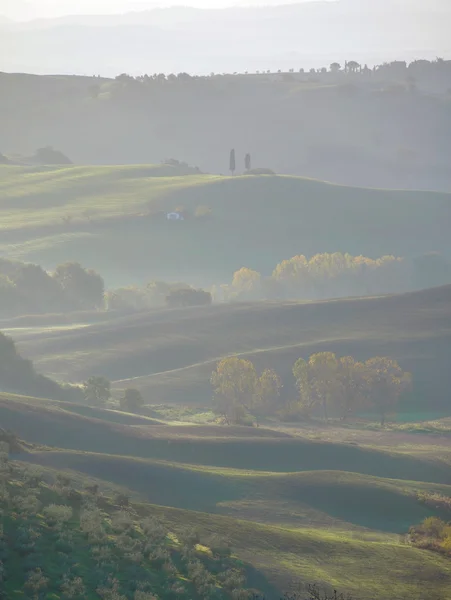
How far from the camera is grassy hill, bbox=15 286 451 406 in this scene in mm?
106812

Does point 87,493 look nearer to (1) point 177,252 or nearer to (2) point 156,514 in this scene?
(2) point 156,514

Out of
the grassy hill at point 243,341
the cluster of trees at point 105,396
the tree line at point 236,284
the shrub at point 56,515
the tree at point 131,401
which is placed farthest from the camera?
the tree line at point 236,284

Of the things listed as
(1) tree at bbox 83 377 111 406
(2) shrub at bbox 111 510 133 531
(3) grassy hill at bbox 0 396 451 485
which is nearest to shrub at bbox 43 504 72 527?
(2) shrub at bbox 111 510 133 531

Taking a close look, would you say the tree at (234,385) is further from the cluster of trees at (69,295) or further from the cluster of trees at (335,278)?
the cluster of trees at (335,278)

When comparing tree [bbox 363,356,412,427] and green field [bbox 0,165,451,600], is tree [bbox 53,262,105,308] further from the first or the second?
tree [bbox 363,356,412,427]

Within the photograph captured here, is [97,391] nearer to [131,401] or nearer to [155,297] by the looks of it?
[131,401]

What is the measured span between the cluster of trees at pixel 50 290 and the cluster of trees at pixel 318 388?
56366mm

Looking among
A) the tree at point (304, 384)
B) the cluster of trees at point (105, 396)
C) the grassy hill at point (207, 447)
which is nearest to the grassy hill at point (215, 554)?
the grassy hill at point (207, 447)

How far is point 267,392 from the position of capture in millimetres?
99500

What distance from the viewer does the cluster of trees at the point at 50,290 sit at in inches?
5955

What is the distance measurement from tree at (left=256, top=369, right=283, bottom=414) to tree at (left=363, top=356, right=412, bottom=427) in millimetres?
8945

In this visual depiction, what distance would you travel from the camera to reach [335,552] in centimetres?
4253

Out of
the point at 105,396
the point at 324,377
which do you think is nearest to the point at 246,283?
the point at 324,377

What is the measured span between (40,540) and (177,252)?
15807 cm
